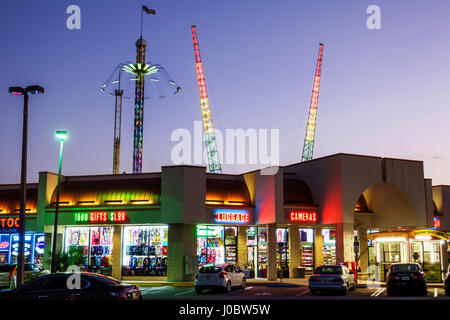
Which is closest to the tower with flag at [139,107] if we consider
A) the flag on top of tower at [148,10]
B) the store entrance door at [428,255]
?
the flag on top of tower at [148,10]

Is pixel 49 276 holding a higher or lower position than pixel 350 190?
lower

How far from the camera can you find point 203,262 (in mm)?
37656

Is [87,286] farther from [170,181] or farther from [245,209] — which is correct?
[245,209]

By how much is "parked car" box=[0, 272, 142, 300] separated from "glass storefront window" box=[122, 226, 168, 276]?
2113 centimetres

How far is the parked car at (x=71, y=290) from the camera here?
50.1 feet

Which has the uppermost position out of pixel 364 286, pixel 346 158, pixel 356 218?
pixel 346 158

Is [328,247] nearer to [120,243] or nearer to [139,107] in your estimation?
[120,243]

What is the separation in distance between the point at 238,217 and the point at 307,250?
757 centimetres

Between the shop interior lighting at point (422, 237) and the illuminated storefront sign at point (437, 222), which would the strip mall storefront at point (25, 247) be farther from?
the illuminated storefront sign at point (437, 222)

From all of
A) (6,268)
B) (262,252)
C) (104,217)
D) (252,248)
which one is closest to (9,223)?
(104,217)

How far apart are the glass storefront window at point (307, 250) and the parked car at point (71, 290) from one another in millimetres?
26923

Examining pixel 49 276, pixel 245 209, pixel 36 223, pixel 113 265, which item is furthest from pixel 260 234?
pixel 49 276

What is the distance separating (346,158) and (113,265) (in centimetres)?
1849

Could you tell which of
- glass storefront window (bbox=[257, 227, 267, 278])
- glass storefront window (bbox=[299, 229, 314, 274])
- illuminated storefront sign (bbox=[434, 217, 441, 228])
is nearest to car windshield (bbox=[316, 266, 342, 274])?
glass storefront window (bbox=[257, 227, 267, 278])
